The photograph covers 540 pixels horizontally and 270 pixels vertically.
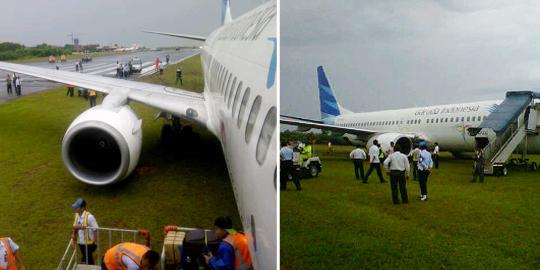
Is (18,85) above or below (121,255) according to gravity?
above

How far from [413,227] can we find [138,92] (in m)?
5.78

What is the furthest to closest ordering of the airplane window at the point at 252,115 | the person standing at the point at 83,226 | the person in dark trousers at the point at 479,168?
the person in dark trousers at the point at 479,168 → the person standing at the point at 83,226 → the airplane window at the point at 252,115


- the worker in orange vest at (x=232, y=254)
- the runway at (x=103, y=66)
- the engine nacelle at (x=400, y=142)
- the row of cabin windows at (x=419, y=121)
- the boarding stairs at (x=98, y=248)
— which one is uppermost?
the runway at (x=103, y=66)

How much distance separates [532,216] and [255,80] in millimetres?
6490

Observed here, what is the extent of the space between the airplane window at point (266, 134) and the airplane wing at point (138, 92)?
18.5 ft

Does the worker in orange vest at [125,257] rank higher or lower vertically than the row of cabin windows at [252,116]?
lower

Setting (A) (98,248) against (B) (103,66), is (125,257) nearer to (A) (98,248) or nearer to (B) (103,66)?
(A) (98,248)

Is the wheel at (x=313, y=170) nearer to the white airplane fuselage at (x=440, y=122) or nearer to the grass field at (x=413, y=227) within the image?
the grass field at (x=413, y=227)

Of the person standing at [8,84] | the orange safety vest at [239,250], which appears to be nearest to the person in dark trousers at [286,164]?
the orange safety vest at [239,250]

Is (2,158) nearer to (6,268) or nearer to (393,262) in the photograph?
(6,268)

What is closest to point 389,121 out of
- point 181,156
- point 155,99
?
point 181,156

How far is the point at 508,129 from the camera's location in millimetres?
13336

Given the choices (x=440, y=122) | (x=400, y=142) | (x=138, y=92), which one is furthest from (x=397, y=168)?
(x=440, y=122)

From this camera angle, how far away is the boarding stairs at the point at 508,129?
Answer: 489 inches
